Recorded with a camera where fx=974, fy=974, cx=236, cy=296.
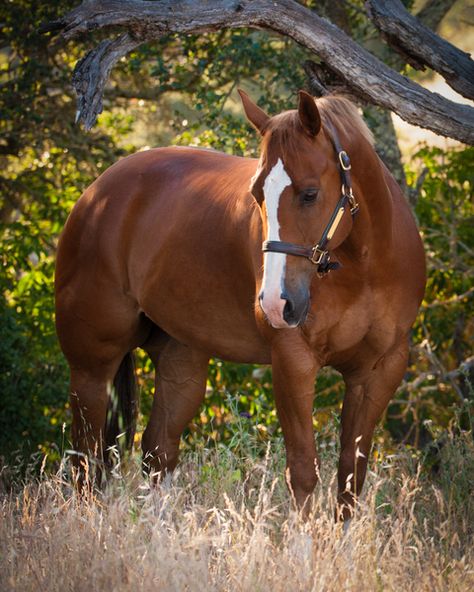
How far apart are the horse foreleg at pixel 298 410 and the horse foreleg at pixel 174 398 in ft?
4.52

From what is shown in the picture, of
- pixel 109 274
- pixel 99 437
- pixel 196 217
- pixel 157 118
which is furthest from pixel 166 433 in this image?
pixel 157 118

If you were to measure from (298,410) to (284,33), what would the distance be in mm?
1870

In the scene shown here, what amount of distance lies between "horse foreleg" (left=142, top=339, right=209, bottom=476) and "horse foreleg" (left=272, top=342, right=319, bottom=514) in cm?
138

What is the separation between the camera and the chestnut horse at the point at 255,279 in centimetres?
374

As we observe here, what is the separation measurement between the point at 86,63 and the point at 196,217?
91cm

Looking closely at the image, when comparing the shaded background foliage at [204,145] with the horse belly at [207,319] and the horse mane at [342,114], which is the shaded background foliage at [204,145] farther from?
the horse mane at [342,114]

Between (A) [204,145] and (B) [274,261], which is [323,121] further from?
(A) [204,145]

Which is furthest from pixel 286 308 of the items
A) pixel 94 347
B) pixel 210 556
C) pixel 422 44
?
pixel 94 347

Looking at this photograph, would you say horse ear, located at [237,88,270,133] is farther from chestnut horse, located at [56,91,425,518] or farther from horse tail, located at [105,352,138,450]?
horse tail, located at [105,352,138,450]

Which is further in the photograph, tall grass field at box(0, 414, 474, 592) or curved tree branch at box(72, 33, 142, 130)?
curved tree branch at box(72, 33, 142, 130)

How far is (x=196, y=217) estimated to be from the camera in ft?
15.9

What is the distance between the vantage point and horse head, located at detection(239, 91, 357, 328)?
3.63 meters

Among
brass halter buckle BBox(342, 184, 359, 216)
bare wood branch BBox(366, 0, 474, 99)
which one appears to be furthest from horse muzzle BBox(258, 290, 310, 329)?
bare wood branch BBox(366, 0, 474, 99)

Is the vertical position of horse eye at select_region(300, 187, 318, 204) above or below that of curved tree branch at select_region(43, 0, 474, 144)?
below
